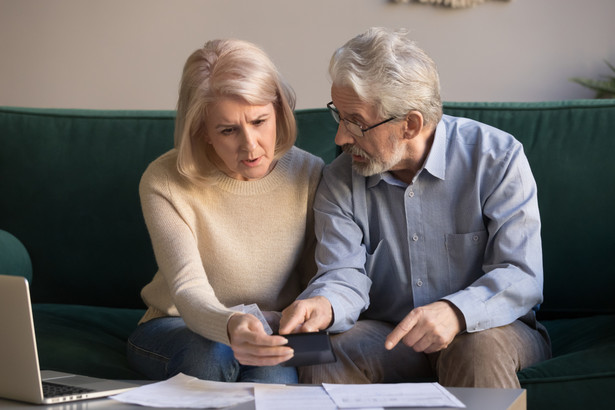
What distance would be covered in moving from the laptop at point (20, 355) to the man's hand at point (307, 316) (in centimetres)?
35

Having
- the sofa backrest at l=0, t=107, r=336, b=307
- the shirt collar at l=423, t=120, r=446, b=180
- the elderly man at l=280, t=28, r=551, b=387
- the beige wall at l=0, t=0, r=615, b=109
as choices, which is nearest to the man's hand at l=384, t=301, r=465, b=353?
the elderly man at l=280, t=28, r=551, b=387

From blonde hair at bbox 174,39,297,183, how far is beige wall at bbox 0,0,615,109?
53.1 inches

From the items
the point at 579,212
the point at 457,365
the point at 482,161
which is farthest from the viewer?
the point at 579,212

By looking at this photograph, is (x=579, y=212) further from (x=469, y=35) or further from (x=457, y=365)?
(x=469, y=35)

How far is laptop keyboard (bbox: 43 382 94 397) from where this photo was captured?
1174 millimetres

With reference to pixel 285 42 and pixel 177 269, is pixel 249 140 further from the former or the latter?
pixel 285 42

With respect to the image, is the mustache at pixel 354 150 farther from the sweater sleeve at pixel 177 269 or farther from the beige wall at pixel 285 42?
the beige wall at pixel 285 42

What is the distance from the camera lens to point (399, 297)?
5.61 ft

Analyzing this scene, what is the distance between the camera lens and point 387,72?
1.62 metres

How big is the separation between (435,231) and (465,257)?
9 centimetres

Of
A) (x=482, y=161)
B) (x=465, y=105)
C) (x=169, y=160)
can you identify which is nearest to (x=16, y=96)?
(x=169, y=160)

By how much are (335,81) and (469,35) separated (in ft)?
4.71

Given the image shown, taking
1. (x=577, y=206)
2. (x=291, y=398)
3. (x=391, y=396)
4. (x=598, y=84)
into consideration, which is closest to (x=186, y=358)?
(x=291, y=398)

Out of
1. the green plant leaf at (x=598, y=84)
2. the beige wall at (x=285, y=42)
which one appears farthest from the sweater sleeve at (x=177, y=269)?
the green plant leaf at (x=598, y=84)
